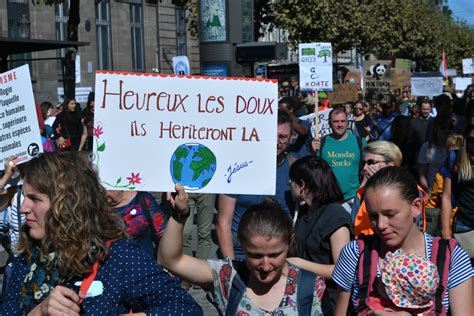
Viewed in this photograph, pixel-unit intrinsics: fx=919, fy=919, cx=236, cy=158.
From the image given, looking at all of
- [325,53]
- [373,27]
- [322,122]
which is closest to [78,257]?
[322,122]

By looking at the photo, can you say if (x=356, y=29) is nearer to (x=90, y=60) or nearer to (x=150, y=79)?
(x=90, y=60)

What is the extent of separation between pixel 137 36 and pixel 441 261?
1495 inches

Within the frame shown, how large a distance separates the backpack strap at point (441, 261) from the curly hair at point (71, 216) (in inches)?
46.6

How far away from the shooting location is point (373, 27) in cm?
4344

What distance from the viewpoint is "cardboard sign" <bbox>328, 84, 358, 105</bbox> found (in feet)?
51.3

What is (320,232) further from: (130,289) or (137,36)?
(137,36)

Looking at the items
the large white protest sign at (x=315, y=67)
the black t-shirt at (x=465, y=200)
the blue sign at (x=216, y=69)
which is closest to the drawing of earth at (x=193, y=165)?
the black t-shirt at (x=465, y=200)

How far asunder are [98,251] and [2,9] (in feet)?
98.6

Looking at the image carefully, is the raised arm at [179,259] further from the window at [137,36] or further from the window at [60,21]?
the window at [137,36]

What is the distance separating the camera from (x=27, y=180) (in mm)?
3035

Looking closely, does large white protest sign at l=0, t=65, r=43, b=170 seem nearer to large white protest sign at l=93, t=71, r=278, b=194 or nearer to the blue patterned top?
large white protest sign at l=93, t=71, r=278, b=194

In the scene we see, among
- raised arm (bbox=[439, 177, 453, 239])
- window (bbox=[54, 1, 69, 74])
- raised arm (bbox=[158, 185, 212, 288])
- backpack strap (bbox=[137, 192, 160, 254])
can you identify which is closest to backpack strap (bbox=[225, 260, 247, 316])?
raised arm (bbox=[158, 185, 212, 288])

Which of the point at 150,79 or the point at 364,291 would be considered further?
the point at 150,79

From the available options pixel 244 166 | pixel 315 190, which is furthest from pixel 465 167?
pixel 244 166
